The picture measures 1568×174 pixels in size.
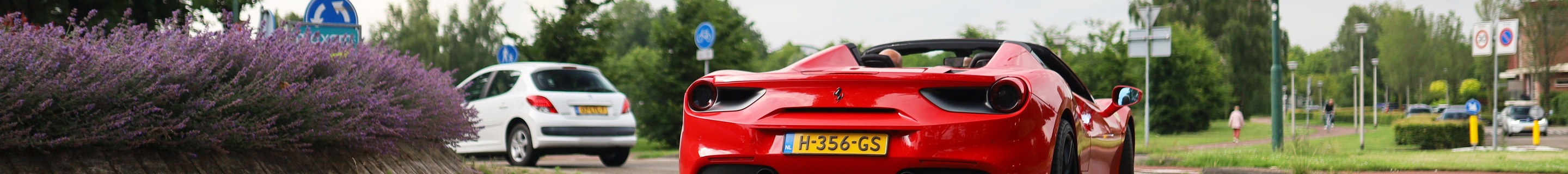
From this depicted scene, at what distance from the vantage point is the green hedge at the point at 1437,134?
83.8 feet

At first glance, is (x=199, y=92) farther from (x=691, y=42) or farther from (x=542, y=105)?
(x=691, y=42)

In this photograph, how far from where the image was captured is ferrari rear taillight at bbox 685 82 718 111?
16.9ft

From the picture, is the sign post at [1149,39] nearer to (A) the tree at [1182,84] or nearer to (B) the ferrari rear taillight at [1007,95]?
(A) the tree at [1182,84]

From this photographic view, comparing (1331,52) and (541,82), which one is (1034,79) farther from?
(1331,52)

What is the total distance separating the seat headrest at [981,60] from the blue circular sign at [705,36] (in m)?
12.1

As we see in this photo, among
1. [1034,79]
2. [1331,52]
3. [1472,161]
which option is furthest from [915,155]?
[1331,52]

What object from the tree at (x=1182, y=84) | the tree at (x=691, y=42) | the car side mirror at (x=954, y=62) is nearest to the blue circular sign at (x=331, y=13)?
the car side mirror at (x=954, y=62)

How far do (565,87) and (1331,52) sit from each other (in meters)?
106

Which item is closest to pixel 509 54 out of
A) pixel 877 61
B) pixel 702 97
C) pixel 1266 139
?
pixel 877 61

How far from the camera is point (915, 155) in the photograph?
469 cm

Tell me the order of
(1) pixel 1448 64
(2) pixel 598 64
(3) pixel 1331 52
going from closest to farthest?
1. (2) pixel 598 64
2. (1) pixel 1448 64
3. (3) pixel 1331 52

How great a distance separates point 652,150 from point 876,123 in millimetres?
18197

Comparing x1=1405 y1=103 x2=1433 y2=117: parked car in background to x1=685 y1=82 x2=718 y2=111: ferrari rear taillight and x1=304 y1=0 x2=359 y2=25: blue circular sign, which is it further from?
x1=685 y1=82 x2=718 y2=111: ferrari rear taillight

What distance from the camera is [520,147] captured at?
11.7 metres
